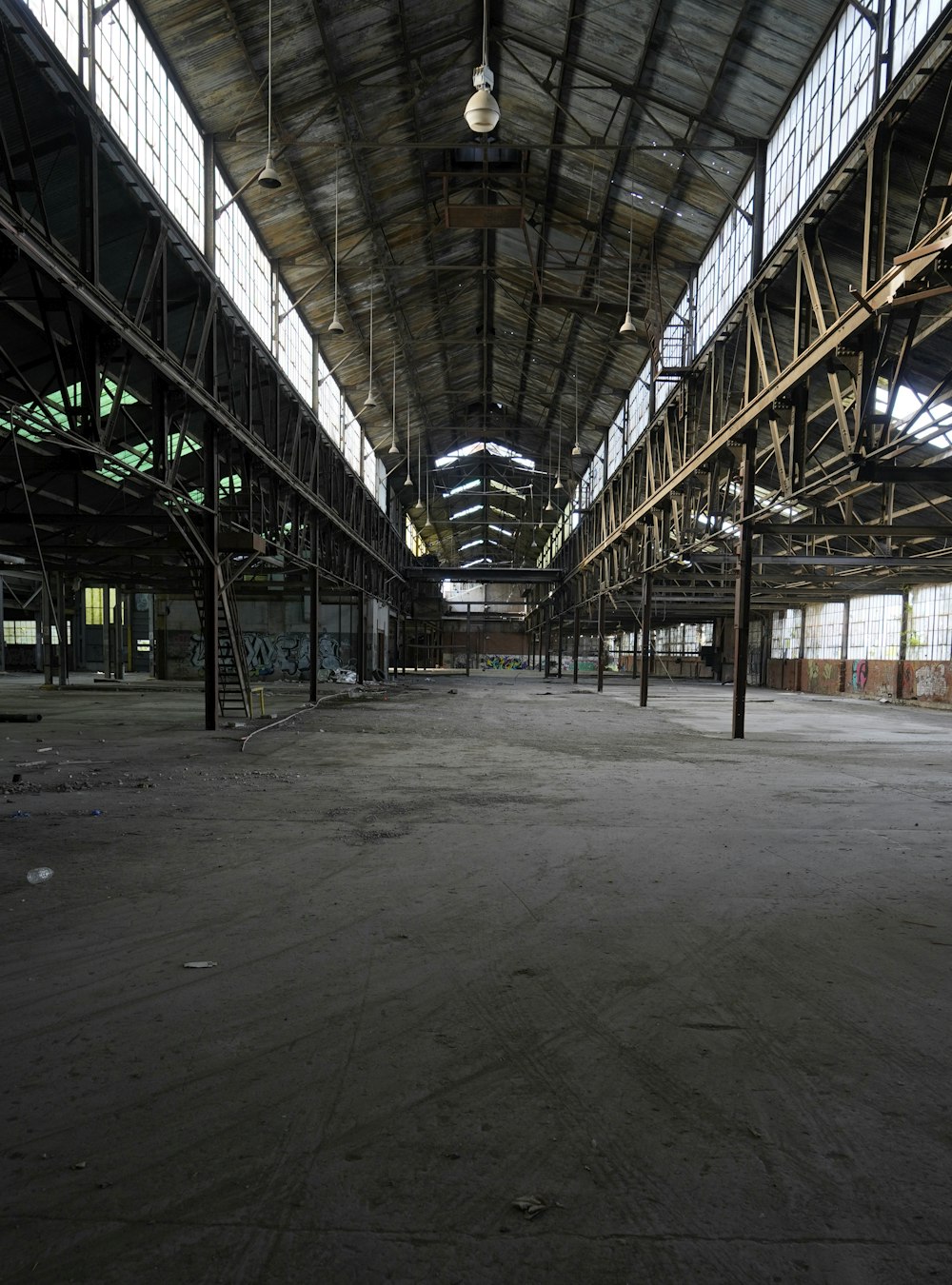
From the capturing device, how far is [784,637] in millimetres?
39375

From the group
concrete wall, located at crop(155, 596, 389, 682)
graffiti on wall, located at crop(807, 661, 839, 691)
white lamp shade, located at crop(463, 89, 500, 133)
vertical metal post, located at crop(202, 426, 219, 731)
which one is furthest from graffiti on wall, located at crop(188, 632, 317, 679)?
white lamp shade, located at crop(463, 89, 500, 133)

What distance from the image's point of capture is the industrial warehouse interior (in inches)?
98.0

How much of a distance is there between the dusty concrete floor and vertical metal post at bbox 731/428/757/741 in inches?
291

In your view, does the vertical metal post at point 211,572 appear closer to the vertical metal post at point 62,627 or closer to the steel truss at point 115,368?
the steel truss at point 115,368

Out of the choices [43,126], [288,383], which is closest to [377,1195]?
[43,126]

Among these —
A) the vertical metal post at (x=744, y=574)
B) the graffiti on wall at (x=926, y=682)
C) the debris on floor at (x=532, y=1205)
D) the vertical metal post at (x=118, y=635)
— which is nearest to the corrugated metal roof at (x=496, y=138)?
the vertical metal post at (x=744, y=574)

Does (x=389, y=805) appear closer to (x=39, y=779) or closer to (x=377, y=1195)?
(x=39, y=779)

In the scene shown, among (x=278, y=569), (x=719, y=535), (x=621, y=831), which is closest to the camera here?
(x=621, y=831)

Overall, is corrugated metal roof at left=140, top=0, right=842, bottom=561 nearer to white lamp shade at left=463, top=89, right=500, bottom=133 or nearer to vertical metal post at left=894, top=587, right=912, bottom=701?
white lamp shade at left=463, top=89, right=500, bottom=133

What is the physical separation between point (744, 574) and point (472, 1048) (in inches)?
528

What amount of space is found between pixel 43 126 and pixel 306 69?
6.28 m

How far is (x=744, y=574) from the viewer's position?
15.2 metres

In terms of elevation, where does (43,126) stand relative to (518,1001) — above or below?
above

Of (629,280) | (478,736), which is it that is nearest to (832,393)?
(478,736)
